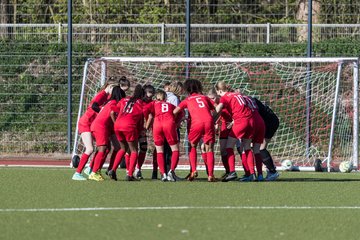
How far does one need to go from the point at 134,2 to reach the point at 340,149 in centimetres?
808

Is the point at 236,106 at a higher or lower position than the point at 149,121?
higher

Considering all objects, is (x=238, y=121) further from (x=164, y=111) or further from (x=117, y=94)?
(x=117, y=94)

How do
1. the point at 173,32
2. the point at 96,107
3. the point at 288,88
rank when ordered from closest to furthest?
the point at 96,107, the point at 288,88, the point at 173,32

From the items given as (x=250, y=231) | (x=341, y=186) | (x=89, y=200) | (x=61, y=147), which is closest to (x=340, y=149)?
(x=341, y=186)

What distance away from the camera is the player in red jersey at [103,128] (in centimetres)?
1620

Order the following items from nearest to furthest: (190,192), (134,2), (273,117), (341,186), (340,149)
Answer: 1. (190,192)
2. (341,186)
3. (273,117)
4. (340,149)
5. (134,2)

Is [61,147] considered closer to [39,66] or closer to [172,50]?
[39,66]

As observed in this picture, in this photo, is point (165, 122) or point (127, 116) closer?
point (127, 116)

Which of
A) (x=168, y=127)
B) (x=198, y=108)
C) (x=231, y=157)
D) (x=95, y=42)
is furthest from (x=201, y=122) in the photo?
(x=95, y=42)

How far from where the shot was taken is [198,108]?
1623 cm

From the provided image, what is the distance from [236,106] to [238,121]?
9.7 inches

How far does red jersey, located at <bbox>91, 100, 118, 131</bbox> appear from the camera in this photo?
16250 millimetres

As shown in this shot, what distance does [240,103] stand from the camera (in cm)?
1644

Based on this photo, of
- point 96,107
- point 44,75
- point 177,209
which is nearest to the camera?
point 177,209
